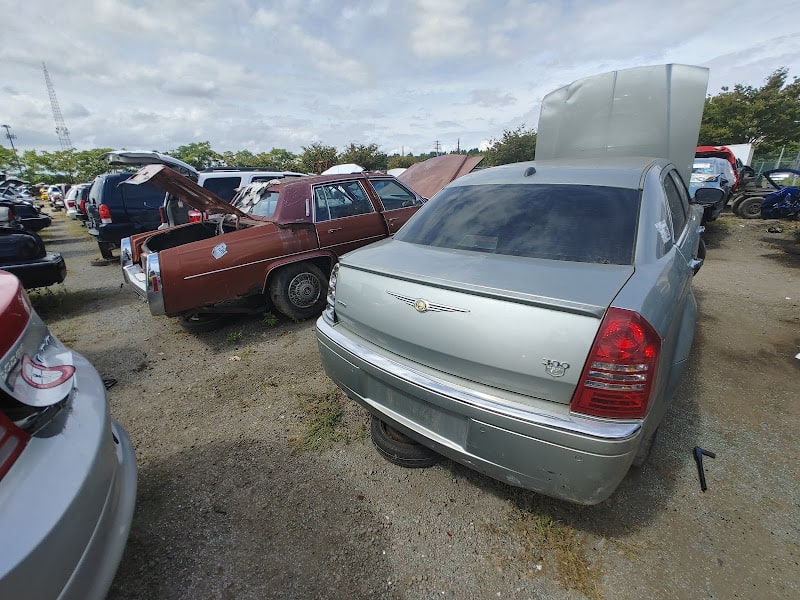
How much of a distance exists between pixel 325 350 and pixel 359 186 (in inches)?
125

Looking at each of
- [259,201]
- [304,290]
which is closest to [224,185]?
[259,201]

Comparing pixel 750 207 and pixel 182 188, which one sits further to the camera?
pixel 750 207

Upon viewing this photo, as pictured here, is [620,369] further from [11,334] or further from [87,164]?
[87,164]

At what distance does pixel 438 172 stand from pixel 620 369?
25.0 feet

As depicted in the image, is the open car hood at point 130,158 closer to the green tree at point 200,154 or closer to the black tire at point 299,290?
the black tire at point 299,290

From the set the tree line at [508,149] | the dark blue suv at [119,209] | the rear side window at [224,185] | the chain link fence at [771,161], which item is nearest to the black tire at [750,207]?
the tree line at [508,149]

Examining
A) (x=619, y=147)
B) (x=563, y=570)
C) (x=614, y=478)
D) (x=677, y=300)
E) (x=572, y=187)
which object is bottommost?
(x=563, y=570)

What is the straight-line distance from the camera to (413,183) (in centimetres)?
859

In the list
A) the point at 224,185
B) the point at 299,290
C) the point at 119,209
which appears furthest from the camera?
the point at 224,185

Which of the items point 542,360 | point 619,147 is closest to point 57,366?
point 542,360

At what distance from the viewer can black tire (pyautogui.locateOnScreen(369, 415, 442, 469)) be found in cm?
222

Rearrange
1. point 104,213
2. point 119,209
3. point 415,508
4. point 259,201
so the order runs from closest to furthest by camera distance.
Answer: point 415,508, point 259,201, point 104,213, point 119,209

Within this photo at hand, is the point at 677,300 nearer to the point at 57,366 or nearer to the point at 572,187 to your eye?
the point at 572,187

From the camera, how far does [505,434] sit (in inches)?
59.9
